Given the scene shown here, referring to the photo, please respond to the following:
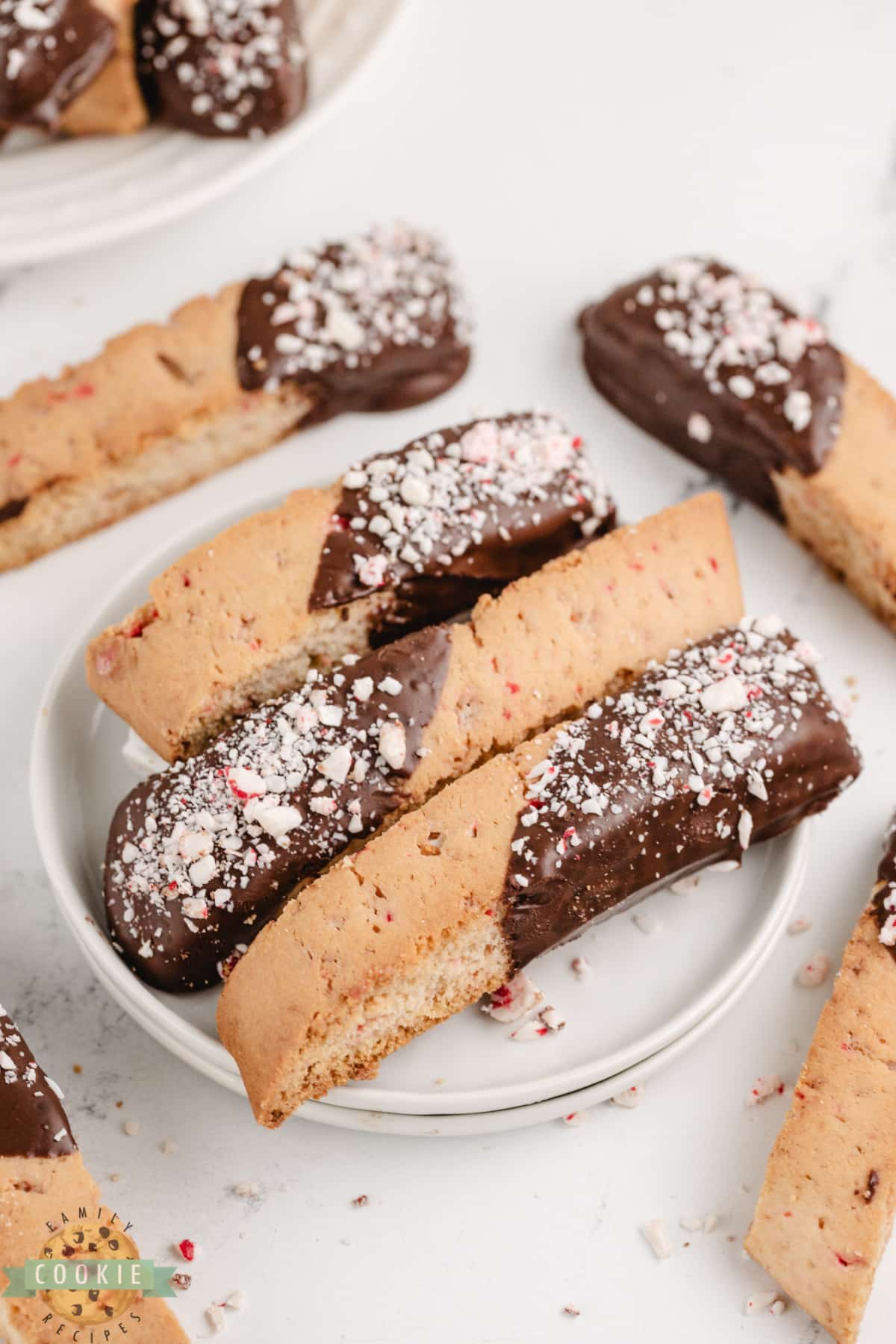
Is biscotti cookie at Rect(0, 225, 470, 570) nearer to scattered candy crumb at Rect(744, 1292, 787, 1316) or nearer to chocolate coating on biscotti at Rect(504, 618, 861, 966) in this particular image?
chocolate coating on biscotti at Rect(504, 618, 861, 966)

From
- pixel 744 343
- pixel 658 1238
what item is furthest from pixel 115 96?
pixel 658 1238

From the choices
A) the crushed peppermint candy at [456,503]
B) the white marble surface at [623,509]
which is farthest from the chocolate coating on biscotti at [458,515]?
the white marble surface at [623,509]

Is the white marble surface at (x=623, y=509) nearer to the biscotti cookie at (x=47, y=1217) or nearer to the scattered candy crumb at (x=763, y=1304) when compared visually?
the scattered candy crumb at (x=763, y=1304)

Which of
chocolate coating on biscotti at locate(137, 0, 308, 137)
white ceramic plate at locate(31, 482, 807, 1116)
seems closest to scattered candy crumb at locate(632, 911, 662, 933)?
white ceramic plate at locate(31, 482, 807, 1116)

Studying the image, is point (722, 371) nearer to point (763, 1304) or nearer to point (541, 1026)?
point (541, 1026)

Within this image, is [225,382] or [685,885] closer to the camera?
[685,885]

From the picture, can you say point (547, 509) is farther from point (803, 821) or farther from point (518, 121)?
point (518, 121)

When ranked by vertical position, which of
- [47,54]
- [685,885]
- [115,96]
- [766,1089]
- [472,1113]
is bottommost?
[766,1089]
